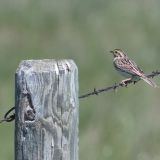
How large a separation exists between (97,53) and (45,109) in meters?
10.5

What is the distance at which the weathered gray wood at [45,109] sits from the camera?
16.5 ft

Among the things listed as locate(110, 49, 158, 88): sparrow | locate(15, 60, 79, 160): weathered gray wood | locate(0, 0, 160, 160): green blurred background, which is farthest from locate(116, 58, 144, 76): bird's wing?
locate(15, 60, 79, 160): weathered gray wood

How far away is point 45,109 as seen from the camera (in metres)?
5.05

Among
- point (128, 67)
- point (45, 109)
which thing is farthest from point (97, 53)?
point (45, 109)

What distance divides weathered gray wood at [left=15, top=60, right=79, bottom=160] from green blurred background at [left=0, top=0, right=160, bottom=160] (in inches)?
173

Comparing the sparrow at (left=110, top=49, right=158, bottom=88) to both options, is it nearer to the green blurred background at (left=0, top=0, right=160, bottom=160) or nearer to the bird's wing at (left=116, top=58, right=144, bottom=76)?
the bird's wing at (left=116, top=58, right=144, bottom=76)

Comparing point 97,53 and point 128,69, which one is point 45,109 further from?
point 97,53

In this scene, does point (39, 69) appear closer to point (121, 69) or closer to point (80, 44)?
point (121, 69)

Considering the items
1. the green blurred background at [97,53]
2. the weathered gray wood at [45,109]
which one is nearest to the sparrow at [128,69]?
the green blurred background at [97,53]

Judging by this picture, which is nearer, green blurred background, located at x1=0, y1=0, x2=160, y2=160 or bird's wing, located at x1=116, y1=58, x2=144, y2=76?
bird's wing, located at x1=116, y1=58, x2=144, y2=76

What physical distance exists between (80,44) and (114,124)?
5.91m

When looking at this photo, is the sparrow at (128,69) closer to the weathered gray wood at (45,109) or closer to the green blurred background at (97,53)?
the green blurred background at (97,53)

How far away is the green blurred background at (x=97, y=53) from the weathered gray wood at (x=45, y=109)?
14.4 ft

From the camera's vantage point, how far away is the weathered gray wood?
5.04 meters
